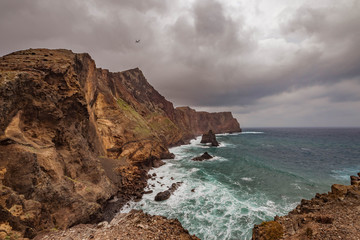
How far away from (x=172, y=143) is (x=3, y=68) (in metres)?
58.6

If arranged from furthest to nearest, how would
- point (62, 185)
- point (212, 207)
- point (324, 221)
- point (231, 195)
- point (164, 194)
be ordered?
point (231, 195), point (164, 194), point (212, 207), point (62, 185), point (324, 221)

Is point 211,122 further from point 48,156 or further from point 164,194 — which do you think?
point 48,156

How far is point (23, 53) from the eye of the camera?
633 inches

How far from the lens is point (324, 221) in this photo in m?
8.17

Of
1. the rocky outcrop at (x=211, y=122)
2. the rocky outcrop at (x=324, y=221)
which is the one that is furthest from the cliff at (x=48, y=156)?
the rocky outcrop at (x=211, y=122)

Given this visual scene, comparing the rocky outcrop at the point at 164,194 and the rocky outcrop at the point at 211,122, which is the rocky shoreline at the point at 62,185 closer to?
the rocky outcrop at the point at 164,194

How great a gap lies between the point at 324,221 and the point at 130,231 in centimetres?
1165

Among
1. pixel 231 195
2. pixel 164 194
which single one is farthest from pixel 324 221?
pixel 164 194

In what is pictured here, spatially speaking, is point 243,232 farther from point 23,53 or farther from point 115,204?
point 23,53

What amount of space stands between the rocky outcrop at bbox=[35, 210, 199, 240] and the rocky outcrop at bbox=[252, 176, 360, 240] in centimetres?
535

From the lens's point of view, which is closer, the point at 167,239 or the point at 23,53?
the point at 167,239

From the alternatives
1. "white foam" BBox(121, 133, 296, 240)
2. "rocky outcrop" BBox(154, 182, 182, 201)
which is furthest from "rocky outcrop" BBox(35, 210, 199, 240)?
"rocky outcrop" BBox(154, 182, 182, 201)

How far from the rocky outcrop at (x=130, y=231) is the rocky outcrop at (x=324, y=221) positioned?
535cm

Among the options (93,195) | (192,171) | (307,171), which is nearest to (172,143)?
(192,171)
